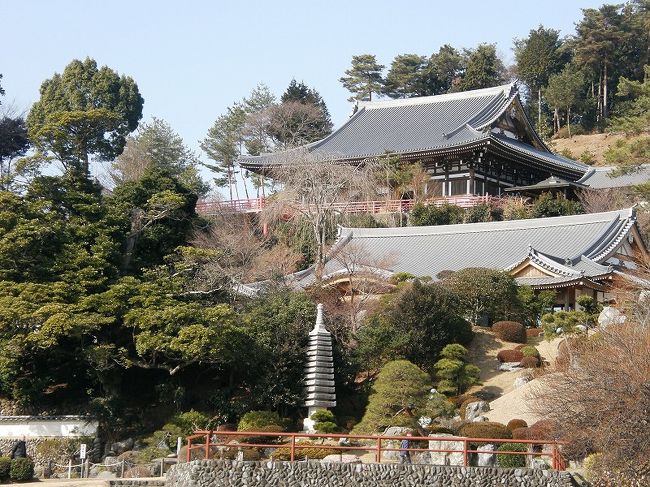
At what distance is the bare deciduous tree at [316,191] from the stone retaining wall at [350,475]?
15.9 m

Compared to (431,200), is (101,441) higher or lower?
lower

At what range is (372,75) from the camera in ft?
239

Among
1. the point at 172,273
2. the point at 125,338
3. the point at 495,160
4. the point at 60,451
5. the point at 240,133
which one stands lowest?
the point at 60,451

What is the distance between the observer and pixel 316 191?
3775 cm

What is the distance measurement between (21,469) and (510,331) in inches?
573

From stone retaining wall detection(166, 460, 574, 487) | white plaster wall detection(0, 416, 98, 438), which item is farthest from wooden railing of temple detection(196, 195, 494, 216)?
stone retaining wall detection(166, 460, 574, 487)

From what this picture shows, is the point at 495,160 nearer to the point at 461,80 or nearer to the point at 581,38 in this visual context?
the point at 461,80

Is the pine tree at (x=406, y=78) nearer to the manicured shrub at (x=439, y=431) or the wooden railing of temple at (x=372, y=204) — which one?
the wooden railing of temple at (x=372, y=204)

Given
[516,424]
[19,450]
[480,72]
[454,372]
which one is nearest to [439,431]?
[516,424]

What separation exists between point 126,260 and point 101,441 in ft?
19.6

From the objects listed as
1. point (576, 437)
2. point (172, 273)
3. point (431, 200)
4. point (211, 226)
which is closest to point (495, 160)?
point (431, 200)

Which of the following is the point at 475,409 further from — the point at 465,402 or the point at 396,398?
the point at 396,398

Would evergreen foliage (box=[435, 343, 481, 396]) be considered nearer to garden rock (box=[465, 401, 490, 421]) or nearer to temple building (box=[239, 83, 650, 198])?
garden rock (box=[465, 401, 490, 421])

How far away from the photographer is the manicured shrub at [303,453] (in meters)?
21.3
